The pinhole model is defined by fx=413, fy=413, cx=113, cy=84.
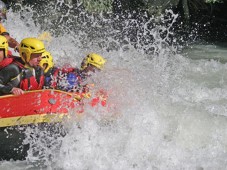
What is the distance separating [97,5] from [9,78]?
22.2 feet

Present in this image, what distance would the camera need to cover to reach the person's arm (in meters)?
4.67

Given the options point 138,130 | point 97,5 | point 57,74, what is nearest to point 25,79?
point 57,74

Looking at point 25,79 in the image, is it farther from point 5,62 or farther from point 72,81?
point 72,81

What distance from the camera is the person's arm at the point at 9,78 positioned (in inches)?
184

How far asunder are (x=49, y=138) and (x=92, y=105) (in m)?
0.64

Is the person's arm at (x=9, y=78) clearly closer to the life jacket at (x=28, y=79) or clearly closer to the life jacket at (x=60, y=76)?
the life jacket at (x=28, y=79)

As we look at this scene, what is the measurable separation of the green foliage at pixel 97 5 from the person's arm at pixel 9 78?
21.8 ft

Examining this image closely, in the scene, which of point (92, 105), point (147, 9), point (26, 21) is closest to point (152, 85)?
point (92, 105)

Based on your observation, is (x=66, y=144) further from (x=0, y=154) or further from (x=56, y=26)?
(x=56, y=26)

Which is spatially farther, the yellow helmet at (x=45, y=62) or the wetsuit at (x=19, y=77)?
the yellow helmet at (x=45, y=62)

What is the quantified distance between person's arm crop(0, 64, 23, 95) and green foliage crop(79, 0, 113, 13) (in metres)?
6.63

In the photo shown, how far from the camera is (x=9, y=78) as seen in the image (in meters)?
4.74

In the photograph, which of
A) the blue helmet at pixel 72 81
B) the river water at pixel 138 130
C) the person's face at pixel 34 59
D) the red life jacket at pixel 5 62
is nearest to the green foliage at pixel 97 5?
the river water at pixel 138 130

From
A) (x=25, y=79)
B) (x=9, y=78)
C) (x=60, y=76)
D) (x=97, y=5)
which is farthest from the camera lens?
(x=97, y=5)
